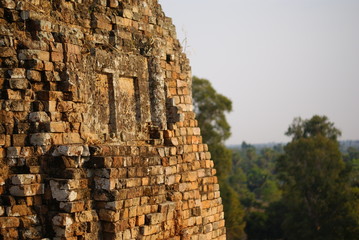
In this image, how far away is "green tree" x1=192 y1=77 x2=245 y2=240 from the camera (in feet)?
88.7

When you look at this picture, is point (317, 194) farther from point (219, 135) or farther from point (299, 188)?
point (219, 135)

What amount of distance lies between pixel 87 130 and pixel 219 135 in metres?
23.0

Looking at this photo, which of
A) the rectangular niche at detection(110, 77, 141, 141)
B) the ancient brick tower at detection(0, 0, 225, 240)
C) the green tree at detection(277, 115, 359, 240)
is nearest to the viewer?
the ancient brick tower at detection(0, 0, 225, 240)

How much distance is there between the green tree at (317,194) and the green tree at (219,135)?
3.63 metres

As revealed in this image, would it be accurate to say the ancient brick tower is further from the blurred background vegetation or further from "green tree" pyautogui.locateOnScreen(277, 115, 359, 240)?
"green tree" pyautogui.locateOnScreen(277, 115, 359, 240)

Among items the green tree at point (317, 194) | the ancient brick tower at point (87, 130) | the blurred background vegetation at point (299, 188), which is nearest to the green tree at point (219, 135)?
the blurred background vegetation at point (299, 188)

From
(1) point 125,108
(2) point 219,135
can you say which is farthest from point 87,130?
(2) point 219,135

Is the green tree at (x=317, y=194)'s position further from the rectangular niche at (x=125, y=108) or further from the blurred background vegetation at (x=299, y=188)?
the rectangular niche at (x=125, y=108)

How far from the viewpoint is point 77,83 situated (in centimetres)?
540

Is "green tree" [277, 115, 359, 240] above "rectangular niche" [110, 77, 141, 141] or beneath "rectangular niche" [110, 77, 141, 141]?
beneath

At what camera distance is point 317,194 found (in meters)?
29.0

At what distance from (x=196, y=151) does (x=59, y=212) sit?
2764 mm

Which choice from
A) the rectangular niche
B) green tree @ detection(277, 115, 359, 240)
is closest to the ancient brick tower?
the rectangular niche

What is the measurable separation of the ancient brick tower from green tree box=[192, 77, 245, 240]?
20.7m
